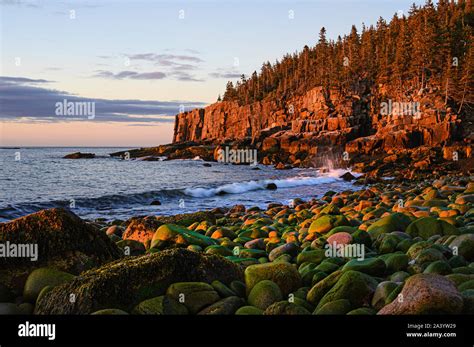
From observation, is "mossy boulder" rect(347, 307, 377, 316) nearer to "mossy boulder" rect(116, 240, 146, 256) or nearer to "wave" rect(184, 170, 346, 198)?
"mossy boulder" rect(116, 240, 146, 256)

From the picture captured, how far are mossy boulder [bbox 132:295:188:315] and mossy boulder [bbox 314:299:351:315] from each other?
150cm

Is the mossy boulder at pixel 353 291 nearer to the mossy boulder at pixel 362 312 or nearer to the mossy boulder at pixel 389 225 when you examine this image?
the mossy boulder at pixel 362 312

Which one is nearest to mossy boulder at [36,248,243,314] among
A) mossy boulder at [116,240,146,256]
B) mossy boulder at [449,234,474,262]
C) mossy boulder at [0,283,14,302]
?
mossy boulder at [0,283,14,302]

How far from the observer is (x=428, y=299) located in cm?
429

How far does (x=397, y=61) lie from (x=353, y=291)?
68697 mm

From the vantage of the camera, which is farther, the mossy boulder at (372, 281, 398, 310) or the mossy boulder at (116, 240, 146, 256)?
the mossy boulder at (116, 240, 146, 256)

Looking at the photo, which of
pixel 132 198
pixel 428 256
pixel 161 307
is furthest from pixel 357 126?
pixel 161 307

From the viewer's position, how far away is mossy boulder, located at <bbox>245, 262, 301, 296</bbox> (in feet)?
18.9

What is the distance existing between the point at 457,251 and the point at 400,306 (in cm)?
265

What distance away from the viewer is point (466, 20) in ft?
268

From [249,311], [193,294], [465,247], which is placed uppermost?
[465,247]

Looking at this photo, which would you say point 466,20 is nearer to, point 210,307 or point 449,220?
point 449,220

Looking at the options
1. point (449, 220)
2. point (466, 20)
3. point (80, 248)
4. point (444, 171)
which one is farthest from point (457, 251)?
point (466, 20)

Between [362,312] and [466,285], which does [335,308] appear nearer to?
[362,312]
